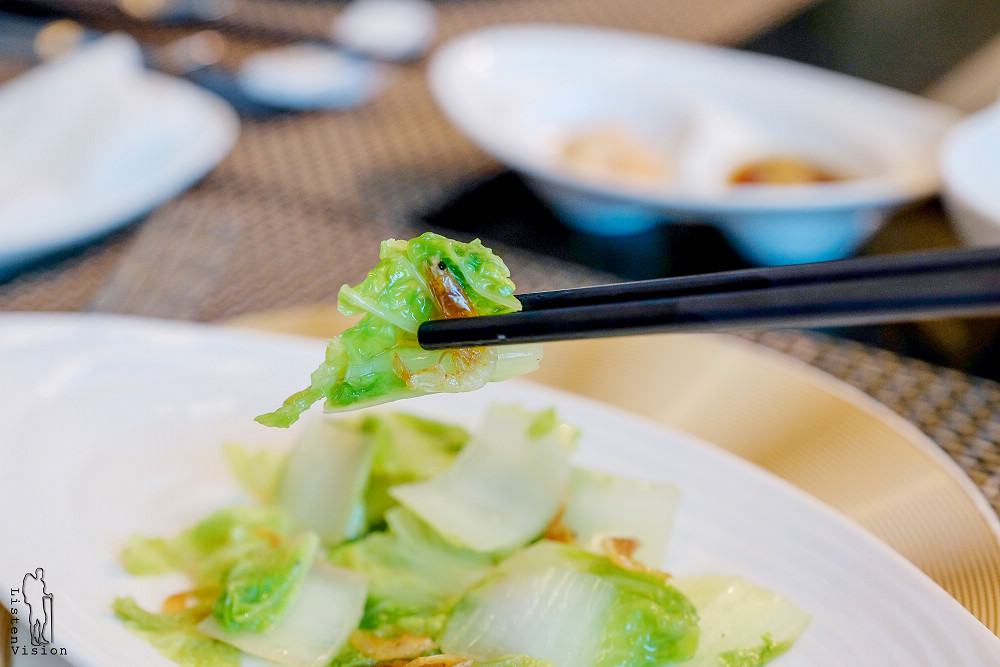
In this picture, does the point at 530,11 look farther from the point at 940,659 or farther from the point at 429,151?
the point at 940,659

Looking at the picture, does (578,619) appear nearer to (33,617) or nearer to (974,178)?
(33,617)

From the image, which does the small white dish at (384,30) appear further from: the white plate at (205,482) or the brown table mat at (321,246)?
the white plate at (205,482)

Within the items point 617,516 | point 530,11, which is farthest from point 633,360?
point 530,11

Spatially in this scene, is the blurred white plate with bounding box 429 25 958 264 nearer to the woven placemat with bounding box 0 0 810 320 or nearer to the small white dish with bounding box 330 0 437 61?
the woven placemat with bounding box 0 0 810 320

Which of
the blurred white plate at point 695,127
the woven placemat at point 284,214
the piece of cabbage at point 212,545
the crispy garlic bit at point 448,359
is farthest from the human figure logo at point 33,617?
the blurred white plate at point 695,127

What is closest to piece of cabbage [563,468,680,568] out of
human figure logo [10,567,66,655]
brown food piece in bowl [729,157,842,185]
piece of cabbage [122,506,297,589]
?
piece of cabbage [122,506,297,589]

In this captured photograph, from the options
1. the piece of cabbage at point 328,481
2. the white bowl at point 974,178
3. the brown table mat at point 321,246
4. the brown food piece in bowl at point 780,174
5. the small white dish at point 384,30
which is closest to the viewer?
the piece of cabbage at point 328,481
